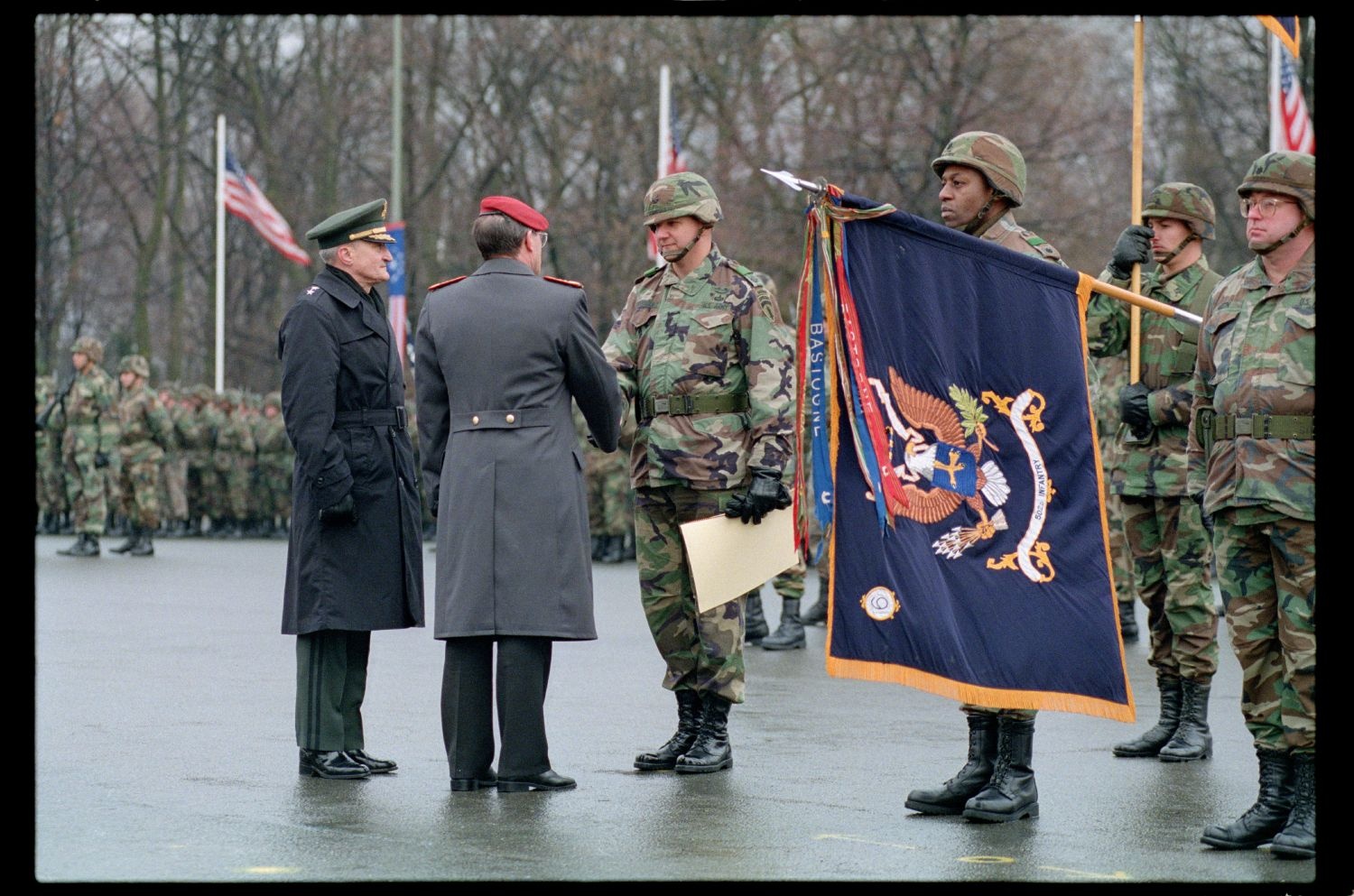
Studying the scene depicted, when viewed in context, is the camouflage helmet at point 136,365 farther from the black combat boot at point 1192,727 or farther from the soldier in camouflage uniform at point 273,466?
the black combat boot at point 1192,727

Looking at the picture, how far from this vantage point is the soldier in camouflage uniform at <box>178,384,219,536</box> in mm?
29969

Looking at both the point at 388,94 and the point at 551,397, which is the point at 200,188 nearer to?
the point at 388,94

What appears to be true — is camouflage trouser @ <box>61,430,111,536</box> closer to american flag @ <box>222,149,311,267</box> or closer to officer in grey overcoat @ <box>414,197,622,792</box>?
american flag @ <box>222,149,311,267</box>

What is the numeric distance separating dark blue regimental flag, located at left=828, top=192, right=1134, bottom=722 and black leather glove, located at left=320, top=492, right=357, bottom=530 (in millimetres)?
2070

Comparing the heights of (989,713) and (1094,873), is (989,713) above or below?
above

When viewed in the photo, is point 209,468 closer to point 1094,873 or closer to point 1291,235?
point 1291,235

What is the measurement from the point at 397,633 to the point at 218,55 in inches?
1322

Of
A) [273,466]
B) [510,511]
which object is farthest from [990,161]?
[273,466]

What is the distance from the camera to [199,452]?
3005 cm

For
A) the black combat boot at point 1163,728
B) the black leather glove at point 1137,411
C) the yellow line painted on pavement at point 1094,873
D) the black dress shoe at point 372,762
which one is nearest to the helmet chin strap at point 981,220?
the black leather glove at point 1137,411

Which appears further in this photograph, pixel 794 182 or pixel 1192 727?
pixel 1192 727

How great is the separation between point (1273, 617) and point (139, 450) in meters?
19.1

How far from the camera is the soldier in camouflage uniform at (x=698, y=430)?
8570 mm
